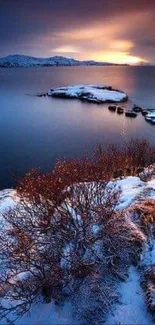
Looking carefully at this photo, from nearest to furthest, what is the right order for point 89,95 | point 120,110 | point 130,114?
point 130,114
point 120,110
point 89,95

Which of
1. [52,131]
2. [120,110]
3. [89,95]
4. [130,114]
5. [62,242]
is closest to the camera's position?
[62,242]

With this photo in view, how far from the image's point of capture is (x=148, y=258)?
1321cm

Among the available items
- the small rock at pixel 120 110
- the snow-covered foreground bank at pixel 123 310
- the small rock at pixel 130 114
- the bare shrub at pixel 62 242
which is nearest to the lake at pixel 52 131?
the small rock at pixel 130 114

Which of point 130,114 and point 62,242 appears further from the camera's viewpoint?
point 130,114

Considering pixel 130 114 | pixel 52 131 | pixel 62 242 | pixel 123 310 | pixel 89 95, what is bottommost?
pixel 89 95

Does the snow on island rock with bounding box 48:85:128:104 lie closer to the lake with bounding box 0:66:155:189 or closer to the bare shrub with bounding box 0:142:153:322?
the lake with bounding box 0:66:155:189

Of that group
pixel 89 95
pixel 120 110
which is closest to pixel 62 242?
pixel 120 110

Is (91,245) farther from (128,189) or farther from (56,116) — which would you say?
(56,116)

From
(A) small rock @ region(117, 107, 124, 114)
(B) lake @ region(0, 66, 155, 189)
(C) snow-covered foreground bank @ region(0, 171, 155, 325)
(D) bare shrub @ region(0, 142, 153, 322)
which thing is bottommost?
(A) small rock @ region(117, 107, 124, 114)

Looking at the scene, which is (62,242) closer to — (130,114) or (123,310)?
(123,310)

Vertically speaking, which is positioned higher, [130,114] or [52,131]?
[52,131]

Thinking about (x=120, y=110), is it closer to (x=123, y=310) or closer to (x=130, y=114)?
(x=130, y=114)

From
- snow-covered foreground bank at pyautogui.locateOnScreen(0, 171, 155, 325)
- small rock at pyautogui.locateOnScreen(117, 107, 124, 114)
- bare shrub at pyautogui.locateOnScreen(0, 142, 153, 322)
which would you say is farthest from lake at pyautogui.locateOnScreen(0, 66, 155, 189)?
snow-covered foreground bank at pyautogui.locateOnScreen(0, 171, 155, 325)

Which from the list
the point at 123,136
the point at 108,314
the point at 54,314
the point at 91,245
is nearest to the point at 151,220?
the point at 91,245
